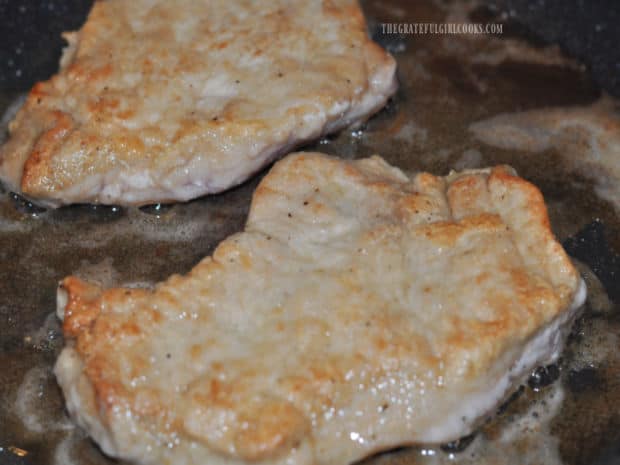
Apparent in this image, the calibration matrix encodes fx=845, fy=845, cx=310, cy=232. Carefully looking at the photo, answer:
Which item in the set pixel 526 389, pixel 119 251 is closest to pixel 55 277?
pixel 119 251

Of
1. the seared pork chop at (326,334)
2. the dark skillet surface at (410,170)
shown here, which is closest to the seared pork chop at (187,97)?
the dark skillet surface at (410,170)

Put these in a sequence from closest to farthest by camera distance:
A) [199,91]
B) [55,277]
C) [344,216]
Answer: [344,216] → [55,277] → [199,91]

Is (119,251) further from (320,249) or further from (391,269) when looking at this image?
(391,269)

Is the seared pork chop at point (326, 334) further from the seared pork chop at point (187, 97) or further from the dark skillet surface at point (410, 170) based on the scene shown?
the seared pork chop at point (187, 97)

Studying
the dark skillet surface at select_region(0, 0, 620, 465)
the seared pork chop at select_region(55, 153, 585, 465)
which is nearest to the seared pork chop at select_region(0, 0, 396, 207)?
the dark skillet surface at select_region(0, 0, 620, 465)

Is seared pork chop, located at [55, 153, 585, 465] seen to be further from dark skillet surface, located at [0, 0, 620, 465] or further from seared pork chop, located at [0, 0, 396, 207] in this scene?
seared pork chop, located at [0, 0, 396, 207]

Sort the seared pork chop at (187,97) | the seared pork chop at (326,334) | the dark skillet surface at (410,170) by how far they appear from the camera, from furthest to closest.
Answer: the seared pork chop at (187,97) → the dark skillet surface at (410,170) → the seared pork chop at (326,334)

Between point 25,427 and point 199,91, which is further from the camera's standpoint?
point 199,91
